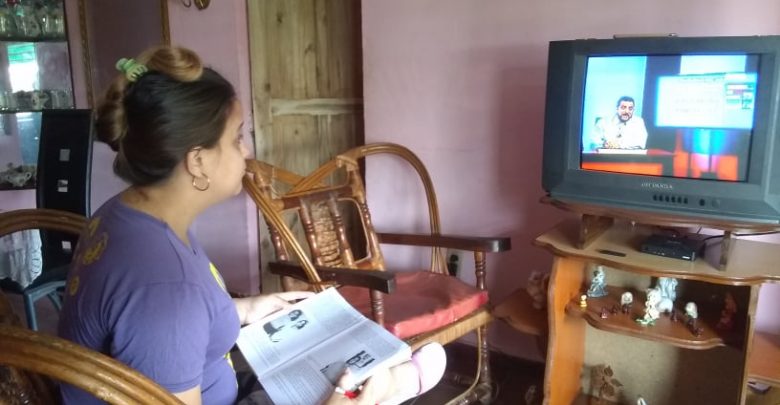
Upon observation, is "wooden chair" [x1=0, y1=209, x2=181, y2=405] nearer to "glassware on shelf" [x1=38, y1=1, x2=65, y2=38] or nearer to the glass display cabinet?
the glass display cabinet

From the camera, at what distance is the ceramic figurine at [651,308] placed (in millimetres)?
1750

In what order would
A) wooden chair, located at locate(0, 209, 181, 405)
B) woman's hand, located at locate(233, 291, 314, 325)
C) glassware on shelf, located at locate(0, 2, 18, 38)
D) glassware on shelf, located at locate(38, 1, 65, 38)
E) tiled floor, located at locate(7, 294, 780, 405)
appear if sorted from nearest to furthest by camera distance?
wooden chair, located at locate(0, 209, 181, 405) → woman's hand, located at locate(233, 291, 314, 325) → tiled floor, located at locate(7, 294, 780, 405) → glassware on shelf, located at locate(0, 2, 18, 38) → glassware on shelf, located at locate(38, 1, 65, 38)

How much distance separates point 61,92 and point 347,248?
2293mm

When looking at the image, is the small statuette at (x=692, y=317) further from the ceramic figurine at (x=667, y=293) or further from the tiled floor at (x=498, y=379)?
the tiled floor at (x=498, y=379)

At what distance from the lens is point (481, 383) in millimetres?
2209

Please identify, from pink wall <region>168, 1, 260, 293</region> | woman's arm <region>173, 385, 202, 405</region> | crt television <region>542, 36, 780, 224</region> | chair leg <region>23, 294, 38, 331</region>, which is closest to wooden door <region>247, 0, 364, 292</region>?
pink wall <region>168, 1, 260, 293</region>

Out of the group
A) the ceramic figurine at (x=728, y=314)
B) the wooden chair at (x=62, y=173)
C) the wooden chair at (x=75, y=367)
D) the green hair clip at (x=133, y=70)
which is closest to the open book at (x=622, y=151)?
the ceramic figurine at (x=728, y=314)

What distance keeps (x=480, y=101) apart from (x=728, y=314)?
109cm

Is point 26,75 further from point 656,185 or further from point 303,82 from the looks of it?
point 656,185

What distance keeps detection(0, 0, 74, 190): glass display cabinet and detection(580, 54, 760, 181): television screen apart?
3.01 metres

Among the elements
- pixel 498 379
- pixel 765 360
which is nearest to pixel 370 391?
pixel 765 360

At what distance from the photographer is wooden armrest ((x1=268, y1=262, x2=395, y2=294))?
1.72 m

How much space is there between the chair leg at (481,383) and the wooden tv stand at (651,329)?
0.93 feet

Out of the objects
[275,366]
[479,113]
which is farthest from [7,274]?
[479,113]
